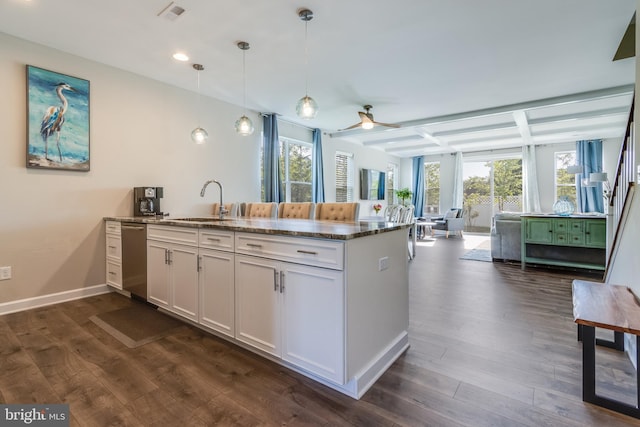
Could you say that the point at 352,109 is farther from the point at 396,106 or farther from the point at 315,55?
the point at 315,55

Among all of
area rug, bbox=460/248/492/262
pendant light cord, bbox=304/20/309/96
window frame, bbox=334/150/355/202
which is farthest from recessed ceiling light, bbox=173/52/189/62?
area rug, bbox=460/248/492/262

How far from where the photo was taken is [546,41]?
320 cm

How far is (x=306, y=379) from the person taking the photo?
180 centimetres

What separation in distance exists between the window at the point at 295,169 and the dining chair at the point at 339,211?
252 cm

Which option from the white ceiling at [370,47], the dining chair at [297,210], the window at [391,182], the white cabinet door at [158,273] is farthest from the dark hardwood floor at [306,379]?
the window at [391,182]

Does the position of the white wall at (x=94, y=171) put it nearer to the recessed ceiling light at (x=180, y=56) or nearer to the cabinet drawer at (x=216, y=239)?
the recessed ceiling light at (x=180, y=56)

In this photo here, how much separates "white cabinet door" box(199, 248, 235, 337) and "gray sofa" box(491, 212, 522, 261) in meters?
4.84

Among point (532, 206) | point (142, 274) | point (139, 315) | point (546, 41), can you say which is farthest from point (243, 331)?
point (532, 206)

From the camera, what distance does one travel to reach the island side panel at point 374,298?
163cm

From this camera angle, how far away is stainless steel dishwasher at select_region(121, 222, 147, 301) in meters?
3.01

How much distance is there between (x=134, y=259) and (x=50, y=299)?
1067mm

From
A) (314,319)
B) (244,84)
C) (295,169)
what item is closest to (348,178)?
(295,169)

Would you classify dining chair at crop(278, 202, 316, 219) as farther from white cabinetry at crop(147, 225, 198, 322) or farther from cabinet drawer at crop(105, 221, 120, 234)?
cabinet drawer at crop(105, 221, 120, 234)

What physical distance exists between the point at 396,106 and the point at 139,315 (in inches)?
192
